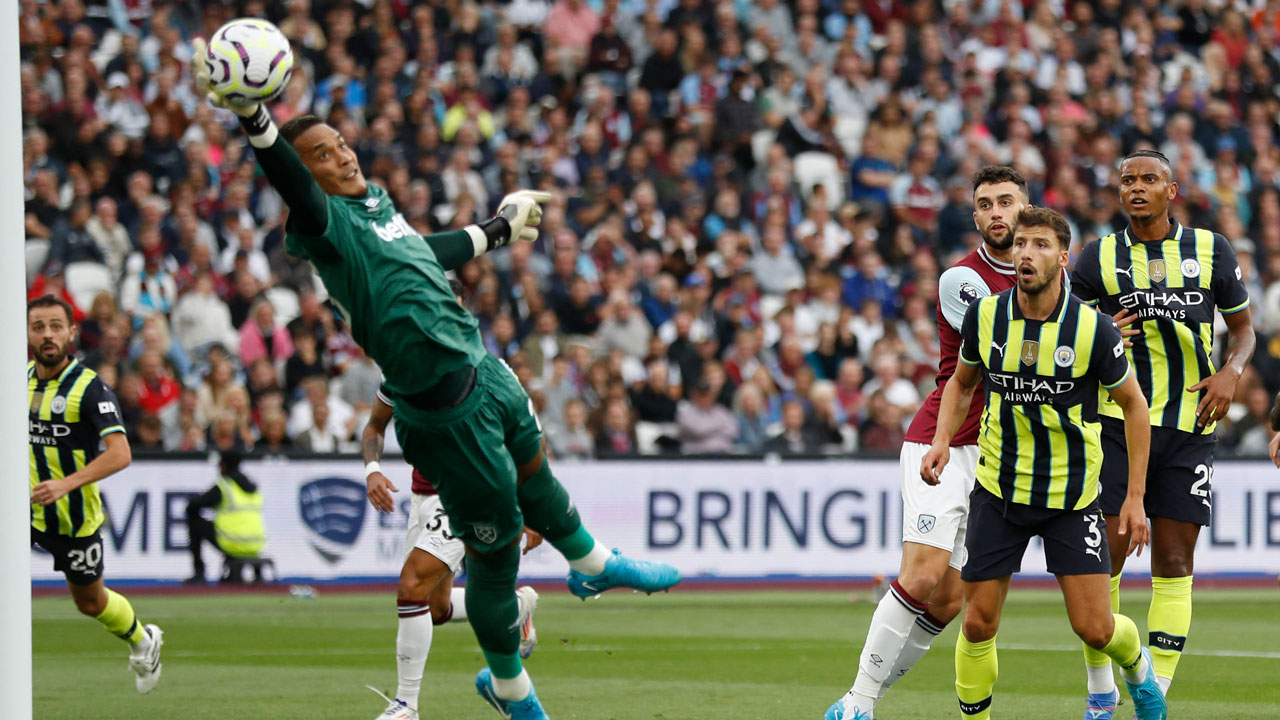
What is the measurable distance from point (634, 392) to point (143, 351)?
16.6 ft

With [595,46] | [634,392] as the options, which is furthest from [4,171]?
[595,46]

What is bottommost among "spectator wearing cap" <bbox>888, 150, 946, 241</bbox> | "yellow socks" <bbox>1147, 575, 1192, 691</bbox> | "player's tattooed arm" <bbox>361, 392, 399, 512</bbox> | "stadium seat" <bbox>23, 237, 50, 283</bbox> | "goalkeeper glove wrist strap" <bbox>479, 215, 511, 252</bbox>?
"yellow socks" <bbox>1147, 575, 1192, 691</bbox>

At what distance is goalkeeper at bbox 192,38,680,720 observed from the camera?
626 centimetres

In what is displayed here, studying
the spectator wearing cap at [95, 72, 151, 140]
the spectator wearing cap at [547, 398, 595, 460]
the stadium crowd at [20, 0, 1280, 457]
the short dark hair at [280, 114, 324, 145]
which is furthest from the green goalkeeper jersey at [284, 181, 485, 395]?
the spectator wearing cap at [95, 72, 151, 140]

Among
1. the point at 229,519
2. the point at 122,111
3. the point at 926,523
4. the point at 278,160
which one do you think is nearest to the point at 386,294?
the point at 278,160

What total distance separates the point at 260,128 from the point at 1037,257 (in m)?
3.08

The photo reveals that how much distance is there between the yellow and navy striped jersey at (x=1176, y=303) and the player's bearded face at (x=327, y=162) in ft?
11.7

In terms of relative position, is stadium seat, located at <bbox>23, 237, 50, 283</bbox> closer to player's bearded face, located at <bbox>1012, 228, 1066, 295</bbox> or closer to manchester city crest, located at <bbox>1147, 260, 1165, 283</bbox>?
manchester city crest, located at <bbox>1147, 260, 1165, 283</bbox>

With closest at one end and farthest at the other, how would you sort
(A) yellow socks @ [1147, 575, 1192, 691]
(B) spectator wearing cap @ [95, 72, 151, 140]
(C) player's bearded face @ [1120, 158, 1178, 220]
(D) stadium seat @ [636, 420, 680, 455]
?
→ (A) yellow socks @ [1147, 575, 1192, 691], (C) player's bearded face @ [1120, 158, 1178, 220], (D) stadium seat @ [636, 420, 680, 455], (B) spectator wearing cap @ [95, 72, 151, 140]

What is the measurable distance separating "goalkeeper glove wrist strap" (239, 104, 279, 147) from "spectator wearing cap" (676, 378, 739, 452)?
1155cm

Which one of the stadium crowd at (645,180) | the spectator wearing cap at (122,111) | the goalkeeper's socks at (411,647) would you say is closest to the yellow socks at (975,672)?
the goalkeeper's socks at (411,647)

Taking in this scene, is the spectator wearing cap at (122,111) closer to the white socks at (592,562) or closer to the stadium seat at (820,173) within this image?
the stadium seat at (820,173)

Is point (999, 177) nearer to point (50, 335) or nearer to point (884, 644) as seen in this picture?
point (884, 644)

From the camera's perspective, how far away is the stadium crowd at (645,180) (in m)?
17.1
